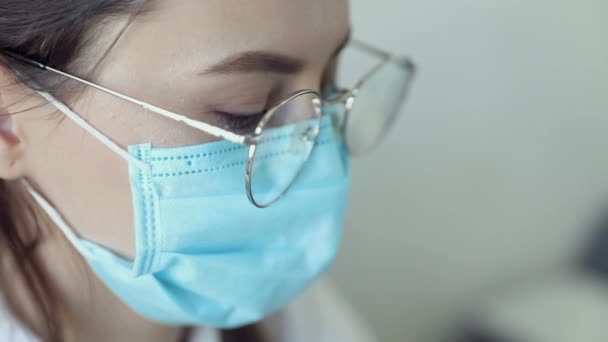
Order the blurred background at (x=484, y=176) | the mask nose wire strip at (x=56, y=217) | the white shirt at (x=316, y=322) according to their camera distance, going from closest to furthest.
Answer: the mask nose wire strip at (x=56, y=217), the white shirt at (x=316, y=322), the blurred background at (x=484, y=176)

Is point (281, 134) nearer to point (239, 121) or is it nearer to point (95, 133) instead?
point (239, 121)

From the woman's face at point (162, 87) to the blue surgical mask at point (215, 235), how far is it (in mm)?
18

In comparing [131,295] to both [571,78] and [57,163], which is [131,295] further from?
[571,78]

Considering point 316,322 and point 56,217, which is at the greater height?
point 56,217

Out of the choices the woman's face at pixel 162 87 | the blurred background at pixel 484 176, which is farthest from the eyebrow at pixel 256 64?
the blurred background at pixel 484 176

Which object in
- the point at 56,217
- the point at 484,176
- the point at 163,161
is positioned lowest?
the point at 484,176

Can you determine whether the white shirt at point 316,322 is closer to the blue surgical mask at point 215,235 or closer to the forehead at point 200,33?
the blue surgical mask at point 215,235

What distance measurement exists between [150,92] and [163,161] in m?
0.07

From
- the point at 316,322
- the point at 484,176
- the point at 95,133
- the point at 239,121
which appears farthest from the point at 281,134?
the point at 484,176

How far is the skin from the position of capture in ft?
2.07

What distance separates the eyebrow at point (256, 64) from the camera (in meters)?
0.64

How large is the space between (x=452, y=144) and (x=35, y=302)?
1104mm

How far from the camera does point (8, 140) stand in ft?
2.24

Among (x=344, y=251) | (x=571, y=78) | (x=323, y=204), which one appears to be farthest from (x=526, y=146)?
(x=323, y=204)
